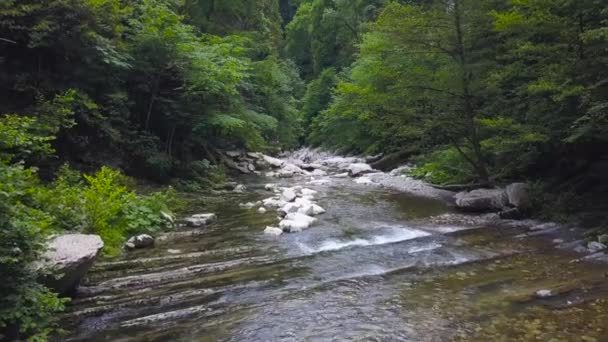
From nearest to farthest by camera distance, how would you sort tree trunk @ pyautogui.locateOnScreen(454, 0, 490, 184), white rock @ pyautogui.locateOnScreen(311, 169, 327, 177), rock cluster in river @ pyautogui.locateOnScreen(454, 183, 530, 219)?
rock cluster in river @ pyautogui.locateOnScreen(454, 183, 530, 219)
tree trunk @ pyautogui.locateOnScreen(454, 0, 490, 184)
white rock @ pyautogui.locateOnScreen(311, 169, 327, 177)

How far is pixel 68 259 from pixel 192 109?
12307 mm

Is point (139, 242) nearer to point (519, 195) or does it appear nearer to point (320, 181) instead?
point (519, 195)

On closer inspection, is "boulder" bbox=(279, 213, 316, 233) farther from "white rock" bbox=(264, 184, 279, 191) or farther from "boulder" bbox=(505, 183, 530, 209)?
"white rock" bbox=(264, 184, 279, 191)

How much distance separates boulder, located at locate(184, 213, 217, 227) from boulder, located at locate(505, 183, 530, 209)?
710 cm

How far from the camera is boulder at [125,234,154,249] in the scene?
8.47m

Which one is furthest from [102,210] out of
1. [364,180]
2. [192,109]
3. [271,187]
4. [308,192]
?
[364,180]

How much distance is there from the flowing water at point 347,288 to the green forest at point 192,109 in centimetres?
107

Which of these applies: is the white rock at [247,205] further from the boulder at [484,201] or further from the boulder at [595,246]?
the boulder at [595,246]

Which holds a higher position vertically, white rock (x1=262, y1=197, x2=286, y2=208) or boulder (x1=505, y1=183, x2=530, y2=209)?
boulder (x1=505, y1=183, x2=530, y2=209)

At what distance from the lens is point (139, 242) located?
855cm

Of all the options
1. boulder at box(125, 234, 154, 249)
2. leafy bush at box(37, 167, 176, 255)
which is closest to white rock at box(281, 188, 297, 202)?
leafy bush at box(37, 167, 176, 255)

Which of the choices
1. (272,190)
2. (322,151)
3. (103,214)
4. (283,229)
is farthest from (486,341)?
(322,151)

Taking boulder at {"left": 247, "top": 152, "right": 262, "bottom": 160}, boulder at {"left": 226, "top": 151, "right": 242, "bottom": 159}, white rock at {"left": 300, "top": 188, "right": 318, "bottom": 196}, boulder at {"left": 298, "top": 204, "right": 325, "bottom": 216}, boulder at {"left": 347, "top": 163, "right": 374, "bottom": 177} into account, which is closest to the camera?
boulder at {"left": 298, "top": 204, "right": 325, "bottom": 216}

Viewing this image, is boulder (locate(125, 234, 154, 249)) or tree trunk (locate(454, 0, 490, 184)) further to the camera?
tree trunk (locate(454, 0, 490, 184))
